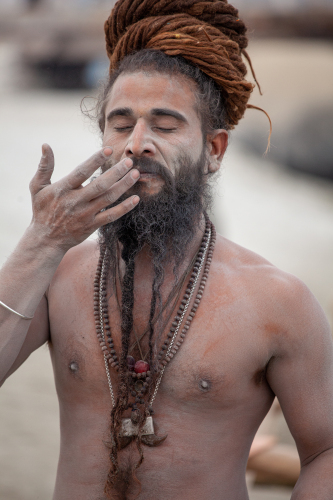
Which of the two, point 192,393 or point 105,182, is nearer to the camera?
point 105,182

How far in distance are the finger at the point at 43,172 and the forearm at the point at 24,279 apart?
0.16 meters

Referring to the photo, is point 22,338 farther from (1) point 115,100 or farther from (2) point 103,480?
(1) point 115,100

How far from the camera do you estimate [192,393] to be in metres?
2.14

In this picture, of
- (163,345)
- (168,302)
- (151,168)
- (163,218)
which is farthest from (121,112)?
(163,345)

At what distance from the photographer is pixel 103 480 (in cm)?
217

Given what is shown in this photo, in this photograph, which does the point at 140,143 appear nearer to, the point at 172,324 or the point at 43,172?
the point at 43,172

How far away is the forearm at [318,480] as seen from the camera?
213cm

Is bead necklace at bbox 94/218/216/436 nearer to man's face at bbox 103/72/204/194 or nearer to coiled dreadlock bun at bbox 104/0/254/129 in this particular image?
man's face at bbox 103/72/204/194

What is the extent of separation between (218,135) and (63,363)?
1323 millimetres

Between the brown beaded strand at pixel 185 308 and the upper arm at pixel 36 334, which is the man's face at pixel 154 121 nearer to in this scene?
the brown beaded strand at pixel 185 308

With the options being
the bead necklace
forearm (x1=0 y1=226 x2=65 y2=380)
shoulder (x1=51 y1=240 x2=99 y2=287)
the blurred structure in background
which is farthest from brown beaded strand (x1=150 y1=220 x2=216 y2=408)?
the blurred structure in background

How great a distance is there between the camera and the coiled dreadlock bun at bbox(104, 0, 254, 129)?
7.88 feet

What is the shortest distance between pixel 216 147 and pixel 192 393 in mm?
1225

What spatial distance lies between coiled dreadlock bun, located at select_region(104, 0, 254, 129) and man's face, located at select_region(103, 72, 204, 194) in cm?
16
